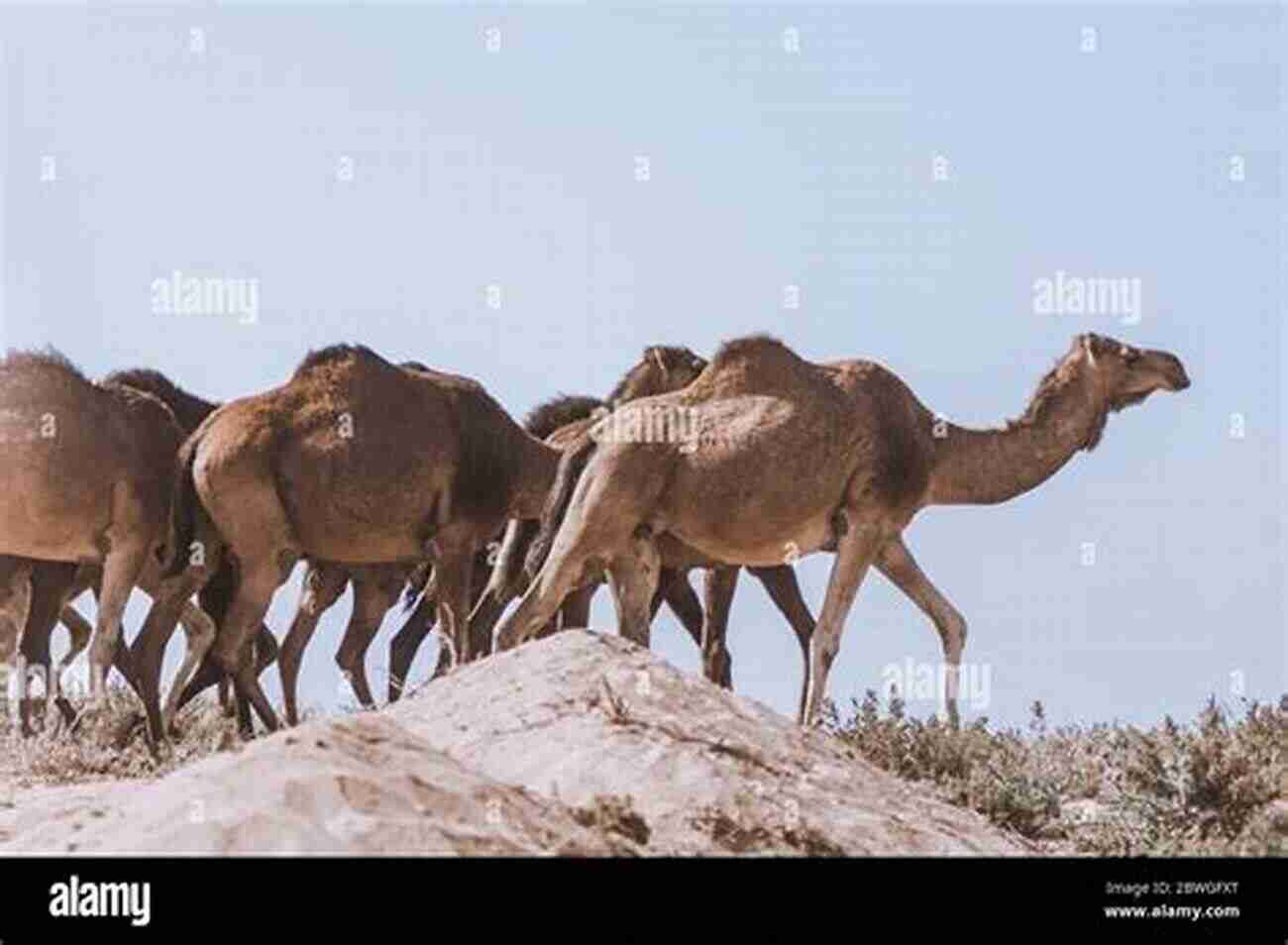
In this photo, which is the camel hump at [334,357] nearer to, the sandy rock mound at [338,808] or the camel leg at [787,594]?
the camel leg at [787,594]

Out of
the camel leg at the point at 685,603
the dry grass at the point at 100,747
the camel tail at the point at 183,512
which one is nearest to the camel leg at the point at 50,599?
the dry grass at the point at 100,747

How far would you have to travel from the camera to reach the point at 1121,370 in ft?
79.3

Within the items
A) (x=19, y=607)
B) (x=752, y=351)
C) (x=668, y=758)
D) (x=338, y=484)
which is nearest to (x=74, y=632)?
(x=19, y=607)

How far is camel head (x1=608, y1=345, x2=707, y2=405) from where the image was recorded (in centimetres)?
2350

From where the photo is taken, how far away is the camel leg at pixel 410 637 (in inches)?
980

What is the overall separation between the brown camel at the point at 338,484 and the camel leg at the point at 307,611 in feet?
3.50

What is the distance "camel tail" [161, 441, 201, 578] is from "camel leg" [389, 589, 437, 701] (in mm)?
2080

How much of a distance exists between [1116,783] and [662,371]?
4.93m

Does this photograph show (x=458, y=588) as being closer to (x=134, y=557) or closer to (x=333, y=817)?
(x=134, y=557)

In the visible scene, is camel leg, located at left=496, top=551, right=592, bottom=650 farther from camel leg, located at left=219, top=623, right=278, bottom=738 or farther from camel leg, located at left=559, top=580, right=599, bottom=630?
camel leg, located at left=219, top=623, right=278, bottom=738

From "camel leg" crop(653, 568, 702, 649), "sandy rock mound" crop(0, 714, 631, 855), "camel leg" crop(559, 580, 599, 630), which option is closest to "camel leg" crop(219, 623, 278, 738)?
"camel leg" crop(559, 580, 599, 630)

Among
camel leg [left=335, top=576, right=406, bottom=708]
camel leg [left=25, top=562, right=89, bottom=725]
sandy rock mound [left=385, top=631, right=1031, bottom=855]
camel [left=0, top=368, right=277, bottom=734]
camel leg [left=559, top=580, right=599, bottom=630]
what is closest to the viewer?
sandy rock mound [left=385, top=631, right=1031, bottom=855]
